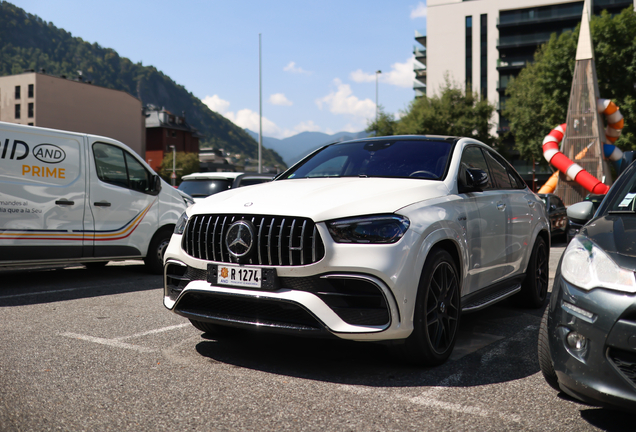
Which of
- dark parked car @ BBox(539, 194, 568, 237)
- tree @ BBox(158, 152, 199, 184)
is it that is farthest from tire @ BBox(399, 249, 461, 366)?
tree @ BBox(158, 152, 199, 184)

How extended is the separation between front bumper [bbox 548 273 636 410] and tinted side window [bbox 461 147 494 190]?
2168mm

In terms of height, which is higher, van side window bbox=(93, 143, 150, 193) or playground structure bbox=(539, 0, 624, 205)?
playground structure bbox=(539, 0, 624, 205)

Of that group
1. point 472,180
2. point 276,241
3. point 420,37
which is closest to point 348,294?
point 276,241

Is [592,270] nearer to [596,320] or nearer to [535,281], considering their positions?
[596,320]

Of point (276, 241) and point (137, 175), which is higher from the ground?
point (137, 175)

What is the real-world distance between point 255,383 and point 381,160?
2131mm

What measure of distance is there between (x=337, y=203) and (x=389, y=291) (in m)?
0.62

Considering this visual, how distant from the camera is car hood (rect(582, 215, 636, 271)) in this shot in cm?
265

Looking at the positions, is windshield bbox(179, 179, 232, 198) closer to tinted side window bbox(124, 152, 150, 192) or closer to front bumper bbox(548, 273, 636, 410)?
tinted side window bbox(124, 152, 150, 192)

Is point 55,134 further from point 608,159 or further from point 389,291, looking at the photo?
point 608,159

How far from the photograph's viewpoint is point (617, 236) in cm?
289

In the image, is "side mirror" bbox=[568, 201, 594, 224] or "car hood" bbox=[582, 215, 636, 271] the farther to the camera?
"side mirror" bbox=[568, 201, 594, 224]

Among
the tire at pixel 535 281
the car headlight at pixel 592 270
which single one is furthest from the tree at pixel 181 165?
the car headlight at pixel 592 270

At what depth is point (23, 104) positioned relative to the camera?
251 feet
